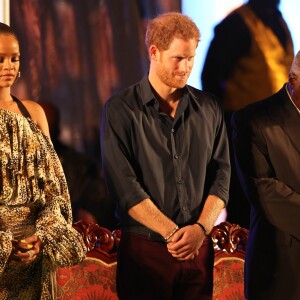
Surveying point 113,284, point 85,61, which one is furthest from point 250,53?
point 113,284

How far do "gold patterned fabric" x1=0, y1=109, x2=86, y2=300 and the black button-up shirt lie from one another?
1.34 ft

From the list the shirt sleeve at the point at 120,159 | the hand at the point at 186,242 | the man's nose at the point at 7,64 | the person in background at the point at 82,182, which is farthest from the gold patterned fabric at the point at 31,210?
the person in background at the point at 82,182

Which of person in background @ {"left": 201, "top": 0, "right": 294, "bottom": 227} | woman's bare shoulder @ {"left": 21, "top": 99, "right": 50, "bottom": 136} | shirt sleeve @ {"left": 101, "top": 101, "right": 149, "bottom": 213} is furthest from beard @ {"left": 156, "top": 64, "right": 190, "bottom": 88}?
person in background @ {"left": 201, "top": 0, "right": 294, "bottom": 227}

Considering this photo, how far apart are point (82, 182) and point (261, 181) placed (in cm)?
108

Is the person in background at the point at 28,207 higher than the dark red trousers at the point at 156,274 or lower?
higher

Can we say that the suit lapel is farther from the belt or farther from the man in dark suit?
the belt

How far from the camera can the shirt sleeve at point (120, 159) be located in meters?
3.05

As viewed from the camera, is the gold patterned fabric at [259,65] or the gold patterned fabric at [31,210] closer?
the gold patterned fabric at [31,210]

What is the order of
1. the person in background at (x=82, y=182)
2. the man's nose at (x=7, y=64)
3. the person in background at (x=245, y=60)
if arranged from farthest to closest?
the person in background at (x=245, y=60), the person in background at (x=82, y=182), the man's nose at (x=7, y=64)

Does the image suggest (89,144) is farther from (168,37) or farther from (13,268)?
(13,268)

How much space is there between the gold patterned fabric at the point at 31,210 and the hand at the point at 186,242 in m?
0.48

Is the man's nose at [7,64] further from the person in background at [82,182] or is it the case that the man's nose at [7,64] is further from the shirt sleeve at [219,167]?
the person in background at [82,182]

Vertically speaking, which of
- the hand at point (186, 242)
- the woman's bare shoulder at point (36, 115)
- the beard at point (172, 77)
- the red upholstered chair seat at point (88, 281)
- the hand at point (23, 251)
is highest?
the beard at point (172, 77)

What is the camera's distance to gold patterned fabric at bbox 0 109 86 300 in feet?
8.50
